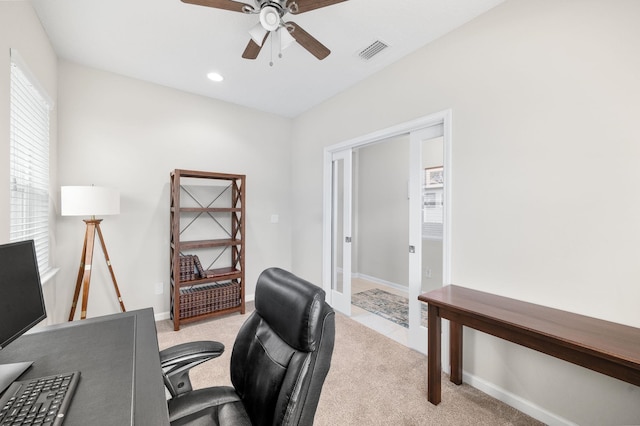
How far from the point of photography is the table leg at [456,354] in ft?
6.70

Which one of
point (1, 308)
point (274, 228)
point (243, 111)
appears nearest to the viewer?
point (1, 308)

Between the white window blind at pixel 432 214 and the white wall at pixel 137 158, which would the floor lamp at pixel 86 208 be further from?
the white window blind at pixel 432 214

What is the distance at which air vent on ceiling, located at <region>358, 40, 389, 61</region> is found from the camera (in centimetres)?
237

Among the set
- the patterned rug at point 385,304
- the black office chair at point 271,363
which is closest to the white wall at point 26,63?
the black office chair at point 271,363

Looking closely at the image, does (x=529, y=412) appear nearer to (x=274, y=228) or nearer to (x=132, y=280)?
(x=274, y=228)

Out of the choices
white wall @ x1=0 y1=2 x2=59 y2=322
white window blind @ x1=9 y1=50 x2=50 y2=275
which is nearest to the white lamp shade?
white window blind @ x1=9 y1=50 x2=50 y2=275

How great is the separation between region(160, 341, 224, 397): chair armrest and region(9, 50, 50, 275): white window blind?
1445mm

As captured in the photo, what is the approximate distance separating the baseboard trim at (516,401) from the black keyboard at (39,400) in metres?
2.39

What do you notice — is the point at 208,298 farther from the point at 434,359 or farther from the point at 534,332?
the point at 534,332

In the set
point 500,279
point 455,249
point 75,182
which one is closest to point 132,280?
point 75,182

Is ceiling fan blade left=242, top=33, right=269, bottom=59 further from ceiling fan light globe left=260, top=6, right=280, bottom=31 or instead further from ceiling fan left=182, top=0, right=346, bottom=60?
ceiling fan light globe left=260, top=6, right=280, bottom=31

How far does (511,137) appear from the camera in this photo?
1.87 meters

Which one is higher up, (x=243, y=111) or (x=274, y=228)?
(x=243, y=111)

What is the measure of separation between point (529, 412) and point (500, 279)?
2.76ft
